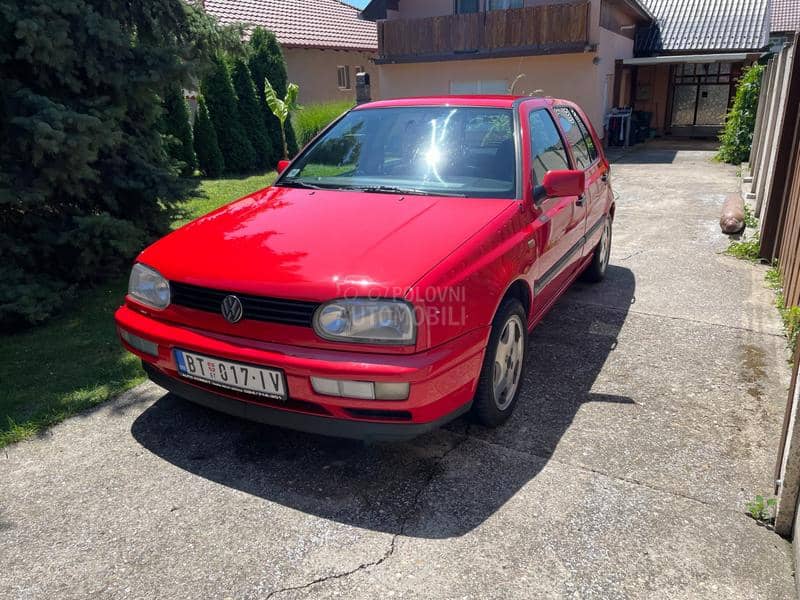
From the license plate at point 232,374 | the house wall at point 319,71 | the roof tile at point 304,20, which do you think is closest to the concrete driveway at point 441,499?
the license plate at point 232,374

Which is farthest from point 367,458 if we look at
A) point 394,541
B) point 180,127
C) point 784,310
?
point 180,127

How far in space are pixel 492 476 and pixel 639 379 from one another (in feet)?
5.03

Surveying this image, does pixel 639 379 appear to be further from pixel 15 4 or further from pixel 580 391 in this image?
pixel 15 4

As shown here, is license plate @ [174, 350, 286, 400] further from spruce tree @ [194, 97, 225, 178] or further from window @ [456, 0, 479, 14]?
window @ [456, 0, 479, 14]

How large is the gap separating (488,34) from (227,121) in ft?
25.6

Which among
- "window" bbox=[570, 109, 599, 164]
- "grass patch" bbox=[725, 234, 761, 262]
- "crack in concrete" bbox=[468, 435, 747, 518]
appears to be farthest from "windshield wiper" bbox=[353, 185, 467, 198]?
"grass patch" bbox=[725, 234, 761, 262]

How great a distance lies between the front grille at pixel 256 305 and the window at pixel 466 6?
772 inches

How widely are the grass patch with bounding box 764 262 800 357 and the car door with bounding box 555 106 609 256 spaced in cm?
157

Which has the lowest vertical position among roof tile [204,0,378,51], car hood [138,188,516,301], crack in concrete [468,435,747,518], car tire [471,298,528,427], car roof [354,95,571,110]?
crack in concrete [468,435,747,518]

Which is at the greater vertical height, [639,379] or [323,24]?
[323,24]

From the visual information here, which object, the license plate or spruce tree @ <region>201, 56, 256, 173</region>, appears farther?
spruce tree @ <region>201, 56, 256, 173</region>

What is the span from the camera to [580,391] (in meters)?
3.84

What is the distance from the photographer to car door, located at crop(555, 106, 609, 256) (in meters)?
4.82

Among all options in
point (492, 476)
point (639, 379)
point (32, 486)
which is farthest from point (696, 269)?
point (32, 486)
